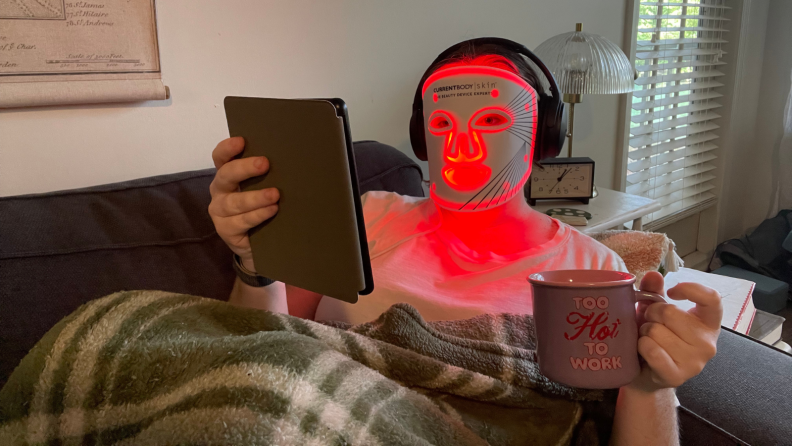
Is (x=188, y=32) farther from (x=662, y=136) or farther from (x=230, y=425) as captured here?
(x=662, y=136)

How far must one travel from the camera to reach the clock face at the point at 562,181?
5.56 ft

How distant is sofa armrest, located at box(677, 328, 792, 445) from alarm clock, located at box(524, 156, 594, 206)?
82 cm

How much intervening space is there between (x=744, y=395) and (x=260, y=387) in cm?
73

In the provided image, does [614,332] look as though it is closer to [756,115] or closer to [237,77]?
[237,77]

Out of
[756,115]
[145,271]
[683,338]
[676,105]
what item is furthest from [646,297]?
[756,115]

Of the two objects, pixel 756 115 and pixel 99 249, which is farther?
pixel 756 115

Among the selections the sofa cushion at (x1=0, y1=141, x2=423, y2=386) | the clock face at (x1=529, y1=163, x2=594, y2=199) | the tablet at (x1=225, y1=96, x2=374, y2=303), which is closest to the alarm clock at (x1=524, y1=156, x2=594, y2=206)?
the clock face at (x1=529, y1=163, x2=594, y2=199)

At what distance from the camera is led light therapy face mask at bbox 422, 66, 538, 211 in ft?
3.33

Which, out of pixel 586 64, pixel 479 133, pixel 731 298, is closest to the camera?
pixel 479 133

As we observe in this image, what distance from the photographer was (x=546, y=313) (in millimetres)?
573

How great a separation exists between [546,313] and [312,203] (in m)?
0.31

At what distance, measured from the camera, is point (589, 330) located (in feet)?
1.82

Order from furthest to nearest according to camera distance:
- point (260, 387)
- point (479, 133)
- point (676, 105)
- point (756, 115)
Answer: point (756, 115), point (676, 105), point (479, 133), point (260, 387)

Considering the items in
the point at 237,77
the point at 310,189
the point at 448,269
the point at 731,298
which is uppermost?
the point at 237,77
